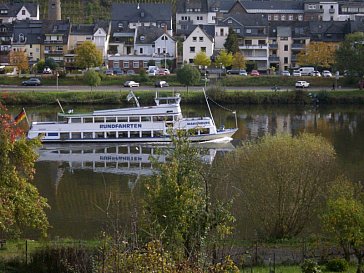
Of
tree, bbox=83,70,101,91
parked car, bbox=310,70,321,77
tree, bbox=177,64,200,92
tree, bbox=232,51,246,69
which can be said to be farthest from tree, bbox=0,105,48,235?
parked car, bbox=310,70,321,77

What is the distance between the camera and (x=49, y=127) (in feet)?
120

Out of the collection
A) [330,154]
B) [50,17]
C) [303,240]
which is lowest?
[303,240]

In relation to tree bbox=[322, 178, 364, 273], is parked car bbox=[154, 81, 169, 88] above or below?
above

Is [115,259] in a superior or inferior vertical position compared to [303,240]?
superior

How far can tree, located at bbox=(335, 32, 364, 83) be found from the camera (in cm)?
5312

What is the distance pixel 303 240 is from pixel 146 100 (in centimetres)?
3092

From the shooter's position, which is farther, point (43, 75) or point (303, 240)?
point (43, 75)

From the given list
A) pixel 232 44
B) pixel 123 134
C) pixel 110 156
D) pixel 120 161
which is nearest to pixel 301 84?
pixel 232 44

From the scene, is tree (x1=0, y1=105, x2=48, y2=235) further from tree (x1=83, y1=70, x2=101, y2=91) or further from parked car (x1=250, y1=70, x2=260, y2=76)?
parked car (x1=250, y1=70, x2=260, y2=76)

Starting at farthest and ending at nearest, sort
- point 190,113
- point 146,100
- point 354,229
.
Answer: point 146,100 < point 190,113 < point 354,229

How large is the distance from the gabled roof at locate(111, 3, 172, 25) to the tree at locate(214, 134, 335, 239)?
46.9 meters

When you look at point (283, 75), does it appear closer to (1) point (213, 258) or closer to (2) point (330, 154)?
(2) point (330, 154)

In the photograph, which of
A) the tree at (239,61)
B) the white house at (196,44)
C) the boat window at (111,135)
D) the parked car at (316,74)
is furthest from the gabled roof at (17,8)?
the boat window at (111,135)

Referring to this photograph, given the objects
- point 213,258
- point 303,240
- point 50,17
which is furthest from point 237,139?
point 50,17
